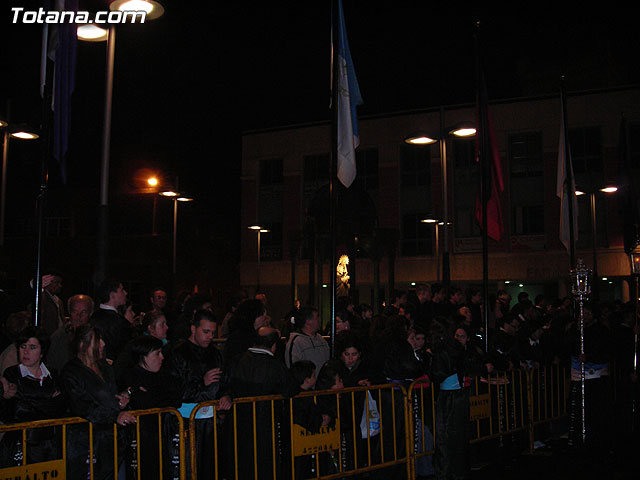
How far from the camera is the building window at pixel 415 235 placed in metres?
37.6

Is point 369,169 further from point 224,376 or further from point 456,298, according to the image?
point 224,376

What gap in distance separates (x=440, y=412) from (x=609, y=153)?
29722 millimetres

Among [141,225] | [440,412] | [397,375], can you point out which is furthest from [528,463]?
[141,225]

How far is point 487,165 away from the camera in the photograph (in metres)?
12.3

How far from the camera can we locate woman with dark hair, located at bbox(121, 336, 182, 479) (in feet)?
20.4

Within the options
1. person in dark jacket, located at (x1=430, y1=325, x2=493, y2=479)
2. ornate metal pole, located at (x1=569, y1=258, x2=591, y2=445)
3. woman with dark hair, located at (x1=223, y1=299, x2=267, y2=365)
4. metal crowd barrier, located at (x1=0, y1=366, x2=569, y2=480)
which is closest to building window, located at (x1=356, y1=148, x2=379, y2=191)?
ornate metal pole, located at (x1=569, y1=258, x2=591, y2=445)

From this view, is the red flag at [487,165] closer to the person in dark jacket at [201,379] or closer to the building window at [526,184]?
the person in dark jacket at [201,379]

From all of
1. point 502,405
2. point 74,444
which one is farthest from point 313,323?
point 502,405

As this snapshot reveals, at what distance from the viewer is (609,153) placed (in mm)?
34531

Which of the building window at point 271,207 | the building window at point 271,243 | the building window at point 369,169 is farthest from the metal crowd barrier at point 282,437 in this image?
the building window at point 271,207

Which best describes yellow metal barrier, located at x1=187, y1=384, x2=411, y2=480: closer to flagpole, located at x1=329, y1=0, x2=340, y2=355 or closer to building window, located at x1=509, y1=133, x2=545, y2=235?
flagpole, located at x1=329, y1=0, x2=340, y2=355

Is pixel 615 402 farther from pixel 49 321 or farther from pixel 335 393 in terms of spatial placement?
pixel 49 321

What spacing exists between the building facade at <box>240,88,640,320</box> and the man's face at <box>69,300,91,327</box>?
2332 centimetres

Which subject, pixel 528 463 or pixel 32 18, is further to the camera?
pixel 32 18
